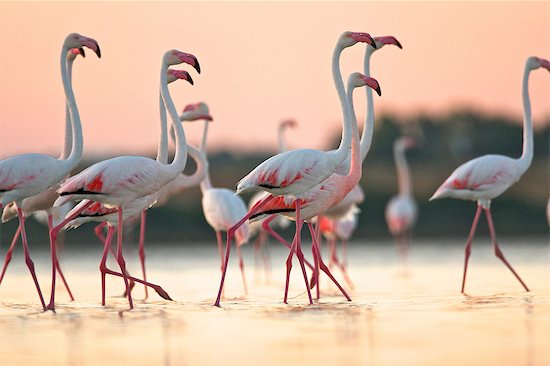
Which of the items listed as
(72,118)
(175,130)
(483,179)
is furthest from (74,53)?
(483,179)

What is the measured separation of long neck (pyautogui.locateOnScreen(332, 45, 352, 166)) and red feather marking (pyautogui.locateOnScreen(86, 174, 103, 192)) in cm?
218

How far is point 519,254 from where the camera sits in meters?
19.3

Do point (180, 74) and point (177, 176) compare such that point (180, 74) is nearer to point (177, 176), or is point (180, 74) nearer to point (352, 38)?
point (177, 176)

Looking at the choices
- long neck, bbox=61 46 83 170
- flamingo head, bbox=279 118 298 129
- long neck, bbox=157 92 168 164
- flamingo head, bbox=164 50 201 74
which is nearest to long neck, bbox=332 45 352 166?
flamingo head, bbox=164 50 201 74

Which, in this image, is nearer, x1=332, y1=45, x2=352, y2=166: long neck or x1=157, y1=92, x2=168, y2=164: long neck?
x1=332, y1=45, x2=352, y2=166: long neck

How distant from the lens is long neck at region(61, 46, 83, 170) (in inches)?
417

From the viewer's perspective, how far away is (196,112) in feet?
43.3

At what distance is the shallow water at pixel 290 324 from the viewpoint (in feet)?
23.5

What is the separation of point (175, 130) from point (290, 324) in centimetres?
292

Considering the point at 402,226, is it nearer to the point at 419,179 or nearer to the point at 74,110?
the point at 74,110

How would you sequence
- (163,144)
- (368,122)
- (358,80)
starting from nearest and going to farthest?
(358,80) < (163,144) < (368,122)

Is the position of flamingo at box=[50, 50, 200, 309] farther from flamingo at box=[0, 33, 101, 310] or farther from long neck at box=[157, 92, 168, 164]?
long neck at box=[157, 92, 168, 164]

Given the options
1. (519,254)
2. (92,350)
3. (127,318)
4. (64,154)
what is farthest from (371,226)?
(92,350)

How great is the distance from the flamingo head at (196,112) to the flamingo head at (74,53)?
1839 millimetres
